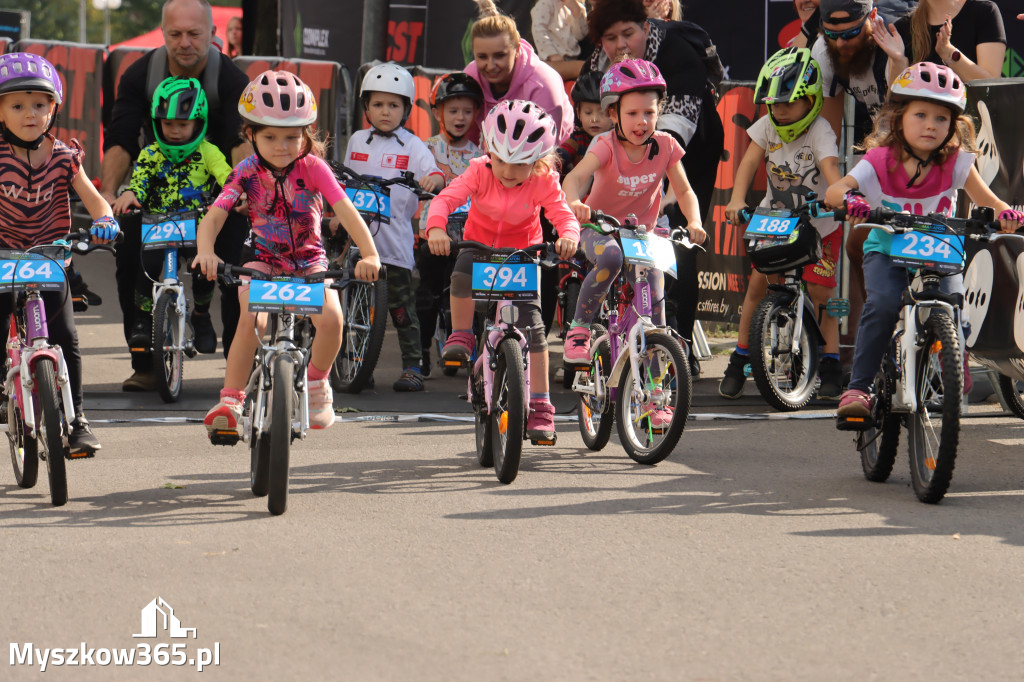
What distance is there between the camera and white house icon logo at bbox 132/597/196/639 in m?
4.86

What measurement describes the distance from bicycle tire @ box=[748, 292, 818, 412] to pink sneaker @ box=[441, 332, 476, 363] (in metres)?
2.54

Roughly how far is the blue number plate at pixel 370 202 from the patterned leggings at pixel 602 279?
7.59ft

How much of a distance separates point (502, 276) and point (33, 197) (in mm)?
2297

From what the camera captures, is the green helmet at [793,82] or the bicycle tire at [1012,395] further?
the green helmet at [793,82]

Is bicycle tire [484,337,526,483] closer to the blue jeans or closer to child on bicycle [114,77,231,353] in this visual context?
the blue jeans

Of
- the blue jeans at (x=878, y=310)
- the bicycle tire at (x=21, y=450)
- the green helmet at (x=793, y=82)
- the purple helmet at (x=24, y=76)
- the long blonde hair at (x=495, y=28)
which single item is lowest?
the bicycle tire at (x=21, y=450)

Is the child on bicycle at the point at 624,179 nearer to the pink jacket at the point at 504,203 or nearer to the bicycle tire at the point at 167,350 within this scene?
the pink jacket at the point at 504,203

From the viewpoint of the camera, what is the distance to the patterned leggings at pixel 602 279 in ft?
26.9

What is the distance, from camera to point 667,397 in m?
7.90

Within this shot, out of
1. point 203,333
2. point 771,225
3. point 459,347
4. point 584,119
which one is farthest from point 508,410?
point 203,333

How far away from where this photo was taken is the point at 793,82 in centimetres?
1002

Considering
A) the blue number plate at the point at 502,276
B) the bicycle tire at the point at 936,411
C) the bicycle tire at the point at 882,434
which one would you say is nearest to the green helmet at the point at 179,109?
the blue number plate at the point at 502,276

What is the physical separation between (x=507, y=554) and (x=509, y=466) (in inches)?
56.5

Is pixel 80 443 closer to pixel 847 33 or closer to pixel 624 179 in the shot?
pixel 624 179
